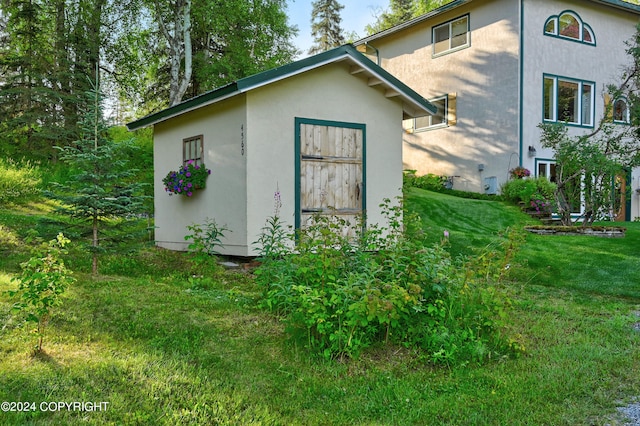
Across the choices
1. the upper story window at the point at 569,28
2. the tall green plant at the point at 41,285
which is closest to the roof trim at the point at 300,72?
the tall green plant at the point at 41,285

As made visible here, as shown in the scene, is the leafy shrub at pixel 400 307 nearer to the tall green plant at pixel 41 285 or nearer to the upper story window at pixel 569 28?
the tall green plant at pixel 41 285

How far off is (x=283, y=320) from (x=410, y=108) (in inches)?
235

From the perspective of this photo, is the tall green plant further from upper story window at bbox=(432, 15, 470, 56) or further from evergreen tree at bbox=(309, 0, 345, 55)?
evergreen tree at bbox=(309, 0, 345, 55)

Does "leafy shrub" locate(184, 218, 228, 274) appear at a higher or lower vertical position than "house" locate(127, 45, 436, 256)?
lower

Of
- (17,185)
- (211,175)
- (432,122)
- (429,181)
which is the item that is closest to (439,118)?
(432,122)

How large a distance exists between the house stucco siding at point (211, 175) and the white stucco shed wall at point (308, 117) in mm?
209

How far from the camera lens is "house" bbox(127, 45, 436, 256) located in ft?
24.5

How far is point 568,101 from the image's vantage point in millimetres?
15992

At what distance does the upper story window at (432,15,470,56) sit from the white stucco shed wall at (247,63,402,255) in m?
9.14

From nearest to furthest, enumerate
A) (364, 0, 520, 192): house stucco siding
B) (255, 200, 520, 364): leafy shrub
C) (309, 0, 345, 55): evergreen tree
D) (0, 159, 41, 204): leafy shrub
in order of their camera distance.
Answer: (255, 200, 520, 364): leafy shrub
(0, 159, 41, 204): leafy shrub
(364, 0, 520, 192): house stucco siding
(309, 0, 345, 55): evergreen tree

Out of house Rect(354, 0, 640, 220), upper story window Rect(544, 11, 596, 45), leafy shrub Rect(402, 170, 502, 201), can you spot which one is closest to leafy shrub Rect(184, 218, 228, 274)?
leafy shrub Rect(402, 170, 502, 201)

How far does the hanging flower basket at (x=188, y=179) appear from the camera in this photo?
8234 millimetres

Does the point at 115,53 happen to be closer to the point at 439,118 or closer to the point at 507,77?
the point at 439,118

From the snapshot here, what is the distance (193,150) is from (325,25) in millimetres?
31186
